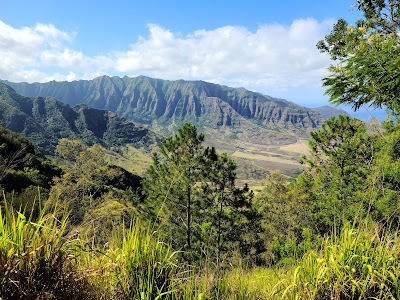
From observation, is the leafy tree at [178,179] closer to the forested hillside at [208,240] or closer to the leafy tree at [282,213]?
the forested hillside at [208,240]

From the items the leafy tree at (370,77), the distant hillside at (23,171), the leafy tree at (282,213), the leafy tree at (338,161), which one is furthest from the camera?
the distant hillside at (23,171)

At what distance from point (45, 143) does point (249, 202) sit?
654ft

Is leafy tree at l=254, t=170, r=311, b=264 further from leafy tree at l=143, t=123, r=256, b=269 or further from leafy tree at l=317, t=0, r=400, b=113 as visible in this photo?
leafy tree at l=317, t=0, r=400, b=113

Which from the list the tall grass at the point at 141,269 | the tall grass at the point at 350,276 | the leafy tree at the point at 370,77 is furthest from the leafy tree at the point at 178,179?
the tall grass at the point at 350,276

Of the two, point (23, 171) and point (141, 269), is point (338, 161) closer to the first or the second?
Answer: point (141, 269)

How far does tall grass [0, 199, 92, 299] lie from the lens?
7.25ft

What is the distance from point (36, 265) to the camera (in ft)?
7.71

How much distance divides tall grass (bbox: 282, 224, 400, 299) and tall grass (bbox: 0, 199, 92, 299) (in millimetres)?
1876

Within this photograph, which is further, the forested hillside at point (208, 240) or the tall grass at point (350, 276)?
the tall grass at point (350, 276)

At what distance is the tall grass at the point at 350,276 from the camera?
2.77 metres

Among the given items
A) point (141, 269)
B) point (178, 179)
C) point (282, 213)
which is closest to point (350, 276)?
point (141, 269)

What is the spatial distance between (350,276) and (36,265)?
2.74 m

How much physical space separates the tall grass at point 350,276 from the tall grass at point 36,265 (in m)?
1.88

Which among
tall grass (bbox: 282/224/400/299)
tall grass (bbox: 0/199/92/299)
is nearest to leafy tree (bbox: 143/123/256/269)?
tall grass (bbox: 282/224/400/299)
